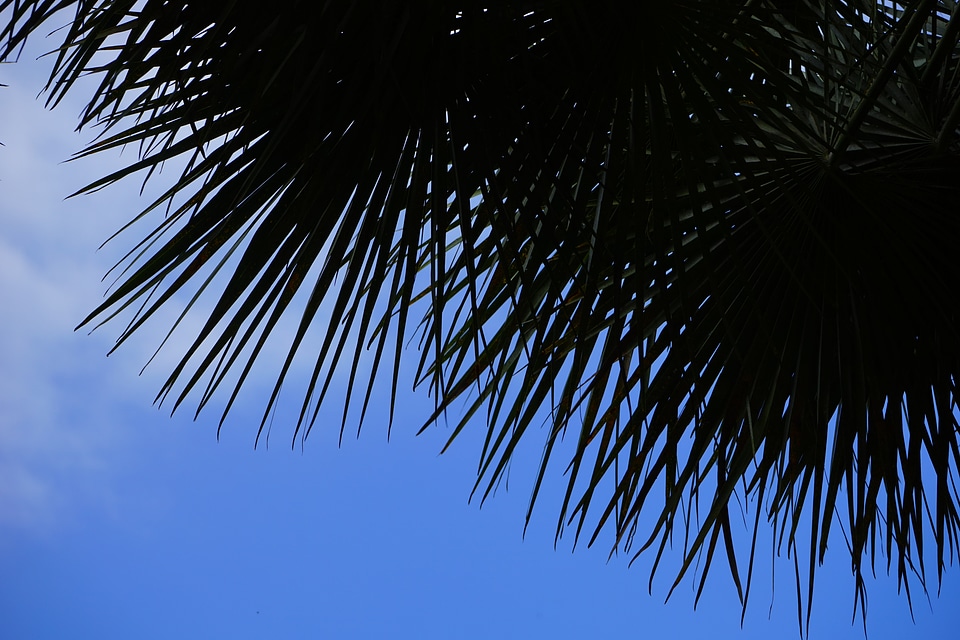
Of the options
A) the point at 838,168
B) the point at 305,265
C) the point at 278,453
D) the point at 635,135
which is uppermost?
the point at 278,453

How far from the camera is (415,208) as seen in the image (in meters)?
0.90

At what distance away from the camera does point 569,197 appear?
0.94 m

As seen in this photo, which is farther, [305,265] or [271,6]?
[305,265]

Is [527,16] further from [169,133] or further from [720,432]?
[720,432]

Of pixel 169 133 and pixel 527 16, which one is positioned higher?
pixel 527 16

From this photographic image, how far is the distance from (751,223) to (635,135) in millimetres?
366

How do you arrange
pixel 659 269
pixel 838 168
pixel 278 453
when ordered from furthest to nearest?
pixel 278 453
pixel 838 168
pixel 659 269

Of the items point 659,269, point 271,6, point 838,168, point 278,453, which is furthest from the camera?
point 278,453

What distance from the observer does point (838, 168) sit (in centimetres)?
116

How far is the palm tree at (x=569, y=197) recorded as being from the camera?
86cm

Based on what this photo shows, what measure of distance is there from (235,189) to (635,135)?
437mm

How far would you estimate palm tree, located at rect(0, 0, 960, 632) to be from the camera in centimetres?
86

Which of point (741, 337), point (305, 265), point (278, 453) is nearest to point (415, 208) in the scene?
point (305, 265)

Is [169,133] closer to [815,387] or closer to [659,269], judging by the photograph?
[659,269]
